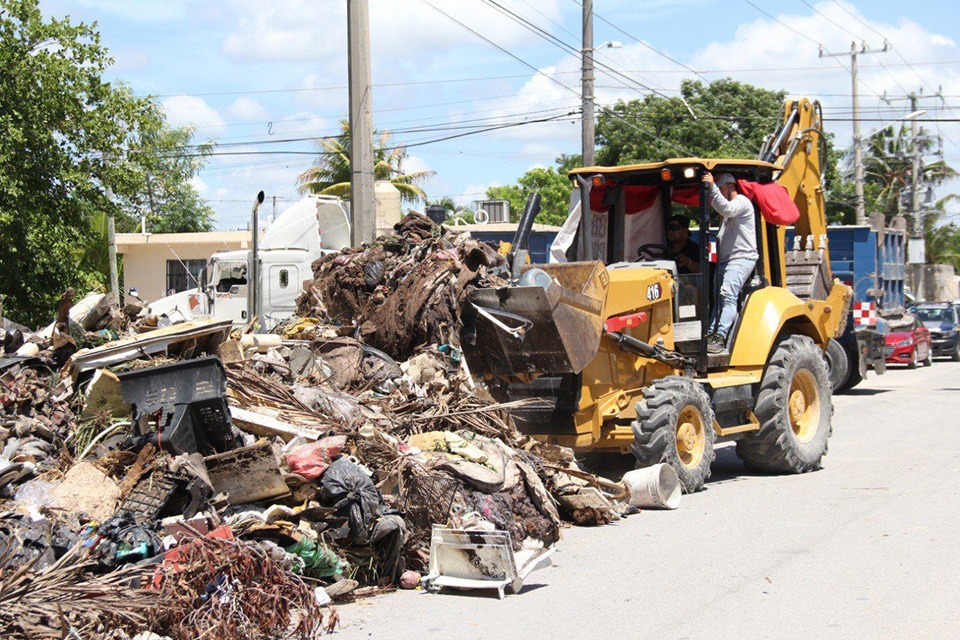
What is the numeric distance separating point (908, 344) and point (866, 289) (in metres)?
5.65

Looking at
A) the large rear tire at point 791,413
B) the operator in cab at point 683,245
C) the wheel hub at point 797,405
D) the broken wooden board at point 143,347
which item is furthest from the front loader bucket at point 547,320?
the wheel hub at point 797,405

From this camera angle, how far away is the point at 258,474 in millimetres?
6887

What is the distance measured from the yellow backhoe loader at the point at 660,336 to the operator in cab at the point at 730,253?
0.12m

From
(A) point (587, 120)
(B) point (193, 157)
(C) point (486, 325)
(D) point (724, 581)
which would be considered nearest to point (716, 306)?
(C) point (486, 325)

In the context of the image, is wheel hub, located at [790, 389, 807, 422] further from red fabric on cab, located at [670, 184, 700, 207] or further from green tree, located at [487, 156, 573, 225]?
green tree, located at [487, 156, 573, 225]

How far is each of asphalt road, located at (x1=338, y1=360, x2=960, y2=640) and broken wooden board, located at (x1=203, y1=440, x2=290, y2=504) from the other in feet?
3.05

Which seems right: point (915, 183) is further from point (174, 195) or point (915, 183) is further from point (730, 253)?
point (730, 253)

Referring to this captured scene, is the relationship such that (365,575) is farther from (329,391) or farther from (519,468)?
(329,391)

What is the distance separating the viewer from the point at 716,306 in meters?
11.0

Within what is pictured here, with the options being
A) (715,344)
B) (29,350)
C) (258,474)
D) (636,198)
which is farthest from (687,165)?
(29,350)

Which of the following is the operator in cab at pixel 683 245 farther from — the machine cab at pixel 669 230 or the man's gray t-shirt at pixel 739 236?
the man's gray t-shirt at pixel 739 236

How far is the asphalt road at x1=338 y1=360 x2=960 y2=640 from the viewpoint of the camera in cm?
603

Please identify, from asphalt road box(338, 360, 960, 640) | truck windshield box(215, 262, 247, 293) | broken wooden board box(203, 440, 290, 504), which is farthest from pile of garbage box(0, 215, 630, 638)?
truck windshield box(215, 262, 247, 293)

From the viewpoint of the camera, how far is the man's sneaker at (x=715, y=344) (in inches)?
421
